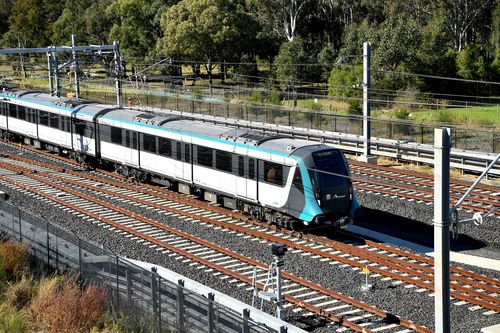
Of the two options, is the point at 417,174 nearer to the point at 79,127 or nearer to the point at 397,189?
the point at 397,189

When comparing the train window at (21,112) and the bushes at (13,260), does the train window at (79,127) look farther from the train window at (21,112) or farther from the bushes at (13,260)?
the bushes at (13,260)

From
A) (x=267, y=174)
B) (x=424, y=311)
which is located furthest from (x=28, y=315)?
(x=267, y=174)

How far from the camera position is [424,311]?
608 inches

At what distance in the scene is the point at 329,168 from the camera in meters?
20.8

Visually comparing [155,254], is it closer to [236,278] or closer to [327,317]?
[236,278]

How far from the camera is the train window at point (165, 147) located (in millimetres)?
26609

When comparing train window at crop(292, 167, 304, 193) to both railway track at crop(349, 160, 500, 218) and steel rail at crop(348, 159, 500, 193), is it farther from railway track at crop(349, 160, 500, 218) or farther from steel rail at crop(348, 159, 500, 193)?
steel rail at crop(348, 159, 500, 193)

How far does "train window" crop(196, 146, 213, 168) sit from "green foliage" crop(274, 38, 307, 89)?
1340 inches

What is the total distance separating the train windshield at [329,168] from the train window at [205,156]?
465 centimetres

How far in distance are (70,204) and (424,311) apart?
567 inches

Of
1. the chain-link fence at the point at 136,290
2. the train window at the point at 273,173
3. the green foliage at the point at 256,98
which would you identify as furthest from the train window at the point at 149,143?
the green foliage at the point at 256,98

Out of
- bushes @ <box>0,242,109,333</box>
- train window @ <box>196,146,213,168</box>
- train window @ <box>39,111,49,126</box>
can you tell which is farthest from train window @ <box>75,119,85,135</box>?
bushes @ <box>0,242,109,333</box>

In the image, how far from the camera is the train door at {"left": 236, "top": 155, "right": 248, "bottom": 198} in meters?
22.6

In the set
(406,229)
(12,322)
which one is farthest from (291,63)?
(12,322)
